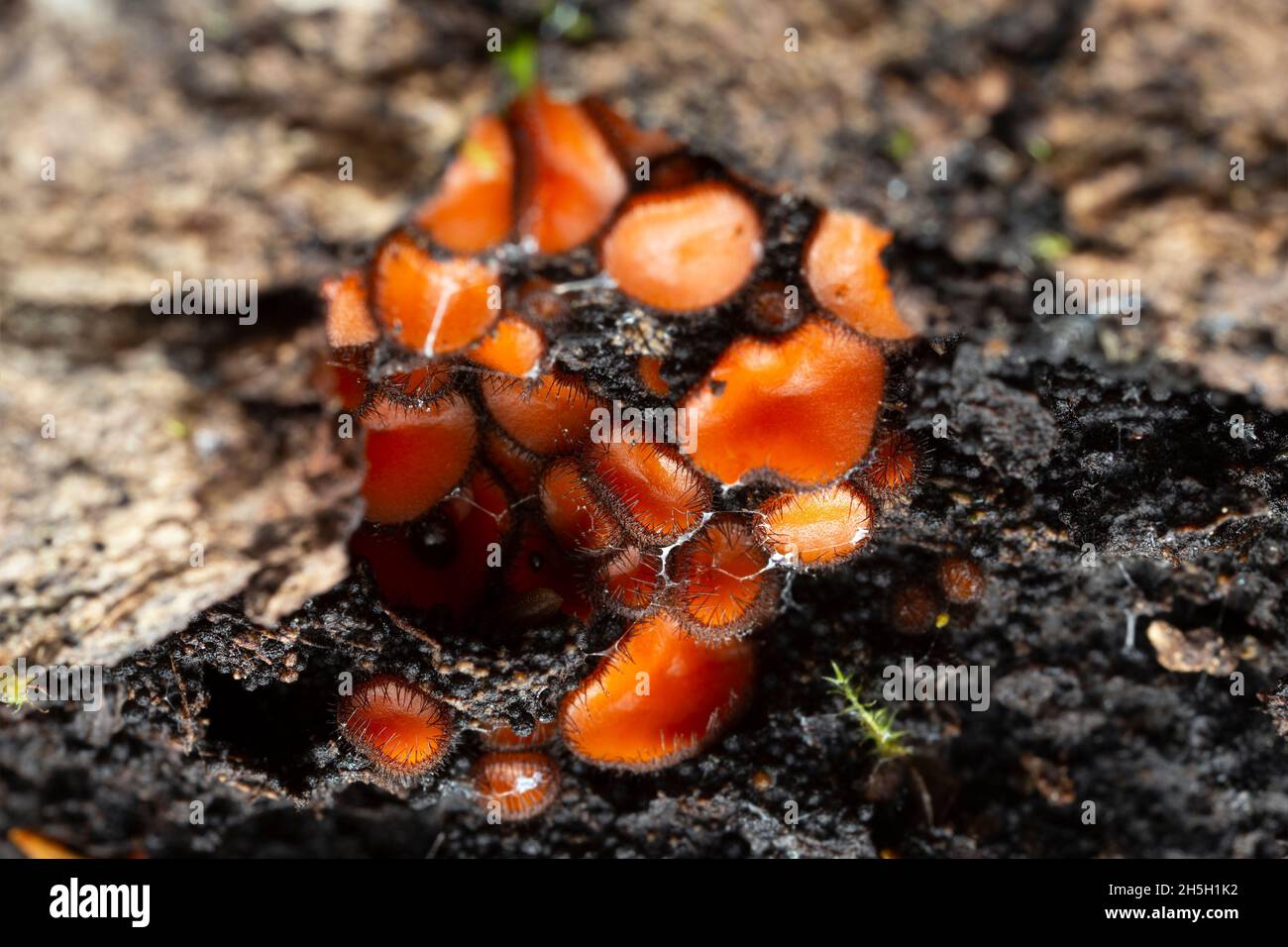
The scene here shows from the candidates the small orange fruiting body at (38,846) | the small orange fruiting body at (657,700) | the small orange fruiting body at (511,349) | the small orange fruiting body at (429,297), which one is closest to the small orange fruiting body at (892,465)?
the small orange fruiting body at (657,700)

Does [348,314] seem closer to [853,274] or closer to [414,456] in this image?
[414,456]

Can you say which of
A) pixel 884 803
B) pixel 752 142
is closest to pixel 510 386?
pixel 752 142

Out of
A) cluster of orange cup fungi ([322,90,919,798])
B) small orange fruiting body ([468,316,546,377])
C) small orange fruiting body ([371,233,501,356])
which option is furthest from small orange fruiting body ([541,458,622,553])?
small orange fruiting body ([371,233,501,356])

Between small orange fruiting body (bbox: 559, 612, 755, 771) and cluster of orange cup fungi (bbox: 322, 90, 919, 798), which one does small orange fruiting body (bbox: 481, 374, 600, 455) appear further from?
small orange fruiting body (bbox: 559, 612, 755, 771)

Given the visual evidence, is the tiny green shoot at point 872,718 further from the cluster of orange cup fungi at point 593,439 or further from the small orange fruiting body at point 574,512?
the small orange fruiting body at point 574,512

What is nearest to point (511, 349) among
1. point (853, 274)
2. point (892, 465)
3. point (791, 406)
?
point (791, 406)
